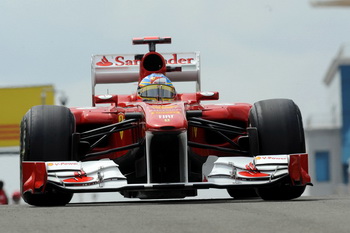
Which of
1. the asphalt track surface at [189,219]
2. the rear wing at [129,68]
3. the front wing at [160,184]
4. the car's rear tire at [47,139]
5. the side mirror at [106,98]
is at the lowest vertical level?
the asphalt track surface at [189,219]

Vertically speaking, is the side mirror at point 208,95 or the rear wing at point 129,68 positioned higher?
the rear wing at point 129,68

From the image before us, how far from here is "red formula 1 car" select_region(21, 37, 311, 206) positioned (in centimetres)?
1102

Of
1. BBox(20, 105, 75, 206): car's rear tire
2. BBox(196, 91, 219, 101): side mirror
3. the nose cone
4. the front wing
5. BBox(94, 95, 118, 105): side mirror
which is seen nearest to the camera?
the front wing

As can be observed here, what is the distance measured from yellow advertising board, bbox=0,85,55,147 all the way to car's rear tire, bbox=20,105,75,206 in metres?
32.9

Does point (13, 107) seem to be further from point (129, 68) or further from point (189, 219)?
point (189, 219)

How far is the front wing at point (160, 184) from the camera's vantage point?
10.9 m

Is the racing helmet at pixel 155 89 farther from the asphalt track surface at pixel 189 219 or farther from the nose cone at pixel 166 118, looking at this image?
the asphalt track surface at pixel 189 219

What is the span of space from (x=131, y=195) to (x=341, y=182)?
52.0m

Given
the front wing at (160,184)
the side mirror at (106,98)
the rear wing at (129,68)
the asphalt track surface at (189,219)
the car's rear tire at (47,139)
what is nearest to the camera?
the asphalt track surface at (189,219)

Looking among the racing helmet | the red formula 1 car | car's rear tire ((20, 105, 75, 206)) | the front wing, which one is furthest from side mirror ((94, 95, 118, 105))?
the front wing

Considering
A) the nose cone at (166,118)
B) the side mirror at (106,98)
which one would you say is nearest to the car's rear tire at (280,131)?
the nose cone at (166,118)

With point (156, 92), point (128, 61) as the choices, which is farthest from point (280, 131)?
point (128, 61)

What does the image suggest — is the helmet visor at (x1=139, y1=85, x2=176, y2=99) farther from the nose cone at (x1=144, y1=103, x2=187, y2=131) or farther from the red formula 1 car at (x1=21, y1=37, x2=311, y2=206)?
the nose cone at (x1=144, y1=103, x2=187, y2=131)

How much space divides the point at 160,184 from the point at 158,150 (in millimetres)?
595
